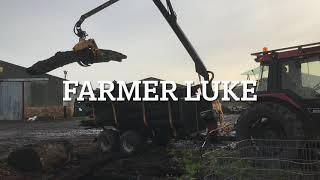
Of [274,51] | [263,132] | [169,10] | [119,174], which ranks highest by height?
[169,10]

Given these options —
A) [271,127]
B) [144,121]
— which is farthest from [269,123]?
[144,121]

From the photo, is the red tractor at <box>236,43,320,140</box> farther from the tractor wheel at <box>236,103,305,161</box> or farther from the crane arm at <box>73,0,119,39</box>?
the crane arm at <box>73,0,119,39</box>

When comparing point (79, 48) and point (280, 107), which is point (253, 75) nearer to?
point (280, 107)

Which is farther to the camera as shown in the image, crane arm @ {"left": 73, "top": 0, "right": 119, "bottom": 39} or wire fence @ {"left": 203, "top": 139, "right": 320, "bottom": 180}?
crane arm @ {"left": 73, "top": 0, "right": 119, "bottom": 39}

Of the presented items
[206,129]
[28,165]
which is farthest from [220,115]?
[28,165]

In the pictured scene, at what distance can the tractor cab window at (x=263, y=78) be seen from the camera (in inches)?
401

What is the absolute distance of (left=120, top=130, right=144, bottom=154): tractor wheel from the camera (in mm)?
13117

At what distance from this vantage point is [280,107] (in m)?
9.59

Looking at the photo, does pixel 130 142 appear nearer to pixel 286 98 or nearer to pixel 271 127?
pixel 271 127

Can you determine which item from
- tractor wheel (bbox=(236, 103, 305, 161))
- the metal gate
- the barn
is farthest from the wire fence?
the metal gate

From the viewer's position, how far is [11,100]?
3712cm

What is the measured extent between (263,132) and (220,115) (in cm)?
340

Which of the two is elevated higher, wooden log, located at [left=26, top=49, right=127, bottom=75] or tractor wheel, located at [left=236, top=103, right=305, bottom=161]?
wooden log, located at [left=26, top=49, right=127, bottom=75]

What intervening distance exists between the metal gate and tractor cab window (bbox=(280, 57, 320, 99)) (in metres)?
30.2
